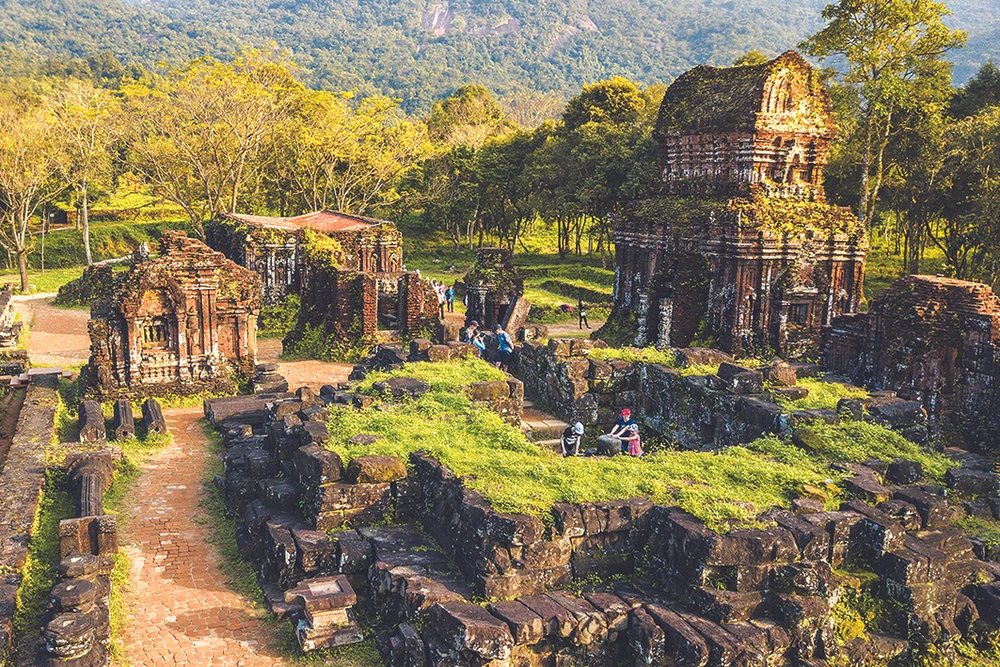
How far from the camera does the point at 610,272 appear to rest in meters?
43.2

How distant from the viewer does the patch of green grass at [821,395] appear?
1341 centimetres

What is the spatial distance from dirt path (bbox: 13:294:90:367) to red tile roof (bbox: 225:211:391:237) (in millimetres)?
6691

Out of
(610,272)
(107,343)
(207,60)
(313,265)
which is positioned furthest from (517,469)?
(207,60)

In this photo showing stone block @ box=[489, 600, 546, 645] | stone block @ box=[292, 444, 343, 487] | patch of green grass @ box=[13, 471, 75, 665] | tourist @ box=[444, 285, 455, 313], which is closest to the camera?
stone block @ box=[489, 600, 546, 645]

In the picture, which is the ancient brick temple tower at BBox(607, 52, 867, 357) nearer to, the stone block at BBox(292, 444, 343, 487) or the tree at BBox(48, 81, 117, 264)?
the stone block at BBox(292, 444, 343, 487)

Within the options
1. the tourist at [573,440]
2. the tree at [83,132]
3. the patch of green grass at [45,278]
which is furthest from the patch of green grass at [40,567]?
the tree at [83,132]

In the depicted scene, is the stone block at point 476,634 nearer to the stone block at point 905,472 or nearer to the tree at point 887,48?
the stone block at point 905,472

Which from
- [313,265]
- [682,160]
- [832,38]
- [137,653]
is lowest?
[137,653]

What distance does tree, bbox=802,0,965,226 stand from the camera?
28594mm

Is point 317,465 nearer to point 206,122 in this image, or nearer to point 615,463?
point 615,463

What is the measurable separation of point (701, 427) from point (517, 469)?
507 centimetres

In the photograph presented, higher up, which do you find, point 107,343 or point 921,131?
point 921,131

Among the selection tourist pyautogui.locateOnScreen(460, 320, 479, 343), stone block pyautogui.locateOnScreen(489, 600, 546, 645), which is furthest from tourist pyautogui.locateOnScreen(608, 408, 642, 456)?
tourist pyautogui.locateOnScreen(460, 320, 479, 343)

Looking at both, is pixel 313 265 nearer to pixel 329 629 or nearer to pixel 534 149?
pixel 329 629
